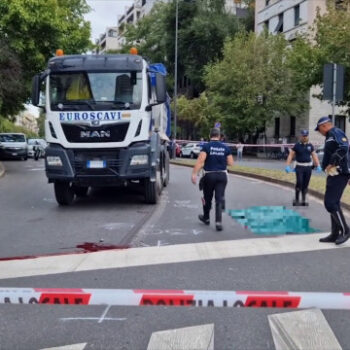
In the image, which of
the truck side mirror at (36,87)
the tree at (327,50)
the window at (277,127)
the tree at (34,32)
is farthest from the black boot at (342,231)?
the window at (277,127)

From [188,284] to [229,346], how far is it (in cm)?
167

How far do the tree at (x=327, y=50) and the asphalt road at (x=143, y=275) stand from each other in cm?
1840

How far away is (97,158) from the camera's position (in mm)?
10766

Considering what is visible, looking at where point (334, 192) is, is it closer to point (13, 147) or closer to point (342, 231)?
point (342, 231)

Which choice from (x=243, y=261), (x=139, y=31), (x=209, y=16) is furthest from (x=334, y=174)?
(x=139, y=31)

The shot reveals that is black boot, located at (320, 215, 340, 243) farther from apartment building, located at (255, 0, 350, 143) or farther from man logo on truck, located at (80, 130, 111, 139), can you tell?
apartment building, located at (255, 0, 350, 143)

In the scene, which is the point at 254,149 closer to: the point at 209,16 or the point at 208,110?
the point at 208,110

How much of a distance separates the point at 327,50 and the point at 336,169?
2267cm

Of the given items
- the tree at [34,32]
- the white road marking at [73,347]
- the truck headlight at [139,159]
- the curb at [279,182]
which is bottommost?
the white road marking at [73,347]

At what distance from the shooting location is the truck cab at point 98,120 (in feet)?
35.0

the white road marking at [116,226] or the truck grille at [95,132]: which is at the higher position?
the truck grille at [95,132]

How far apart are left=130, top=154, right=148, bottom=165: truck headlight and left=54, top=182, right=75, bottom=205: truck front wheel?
5.97 feet

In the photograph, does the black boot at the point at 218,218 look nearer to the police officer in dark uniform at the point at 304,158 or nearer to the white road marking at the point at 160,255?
the white road marking at the point at 160,255

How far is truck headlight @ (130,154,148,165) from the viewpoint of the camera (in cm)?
1076
